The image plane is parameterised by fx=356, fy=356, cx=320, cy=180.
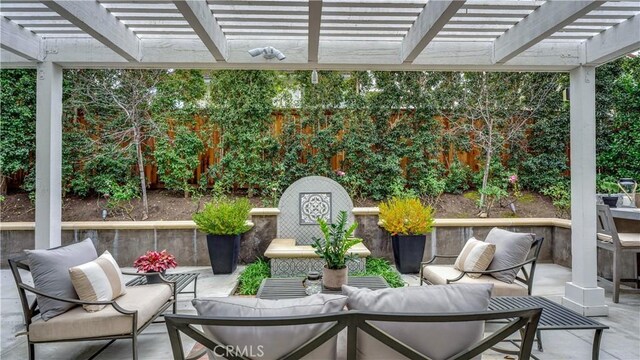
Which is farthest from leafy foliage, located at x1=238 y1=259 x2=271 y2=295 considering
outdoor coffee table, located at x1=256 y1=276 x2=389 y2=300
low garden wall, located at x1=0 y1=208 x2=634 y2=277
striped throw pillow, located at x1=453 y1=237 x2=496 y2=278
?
striped throw pillow, located at x1=453 y1=237 x2=496 y2=278

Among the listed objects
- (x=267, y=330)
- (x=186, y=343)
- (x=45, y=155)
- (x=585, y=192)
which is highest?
(x=45, y=155)

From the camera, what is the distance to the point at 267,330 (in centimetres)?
137

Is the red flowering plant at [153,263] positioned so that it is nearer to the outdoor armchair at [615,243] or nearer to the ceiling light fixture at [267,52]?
the ceiling light fixture at [267,52]

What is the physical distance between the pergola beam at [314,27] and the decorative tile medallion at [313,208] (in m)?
2.42

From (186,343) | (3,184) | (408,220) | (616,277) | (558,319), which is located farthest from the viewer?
(3,184)

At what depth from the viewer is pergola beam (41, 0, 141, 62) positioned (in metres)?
2.45

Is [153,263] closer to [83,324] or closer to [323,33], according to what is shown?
[83,324]

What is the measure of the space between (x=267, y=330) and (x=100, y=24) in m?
2.75

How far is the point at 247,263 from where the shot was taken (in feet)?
18.0

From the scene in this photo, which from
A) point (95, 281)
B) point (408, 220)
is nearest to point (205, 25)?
point (95, 281)

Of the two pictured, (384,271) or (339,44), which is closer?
(339,44)

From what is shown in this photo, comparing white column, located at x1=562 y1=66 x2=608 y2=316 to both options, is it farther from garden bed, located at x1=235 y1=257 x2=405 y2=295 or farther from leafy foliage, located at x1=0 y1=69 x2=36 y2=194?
leafy foliage, located at x1=0 y1=69 x2=36 y2=194

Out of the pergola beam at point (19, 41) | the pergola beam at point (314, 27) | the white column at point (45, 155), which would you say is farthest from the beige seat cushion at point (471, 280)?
the pergola beam at point (19, 41)

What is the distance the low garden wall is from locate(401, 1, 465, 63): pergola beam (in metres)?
2.80
